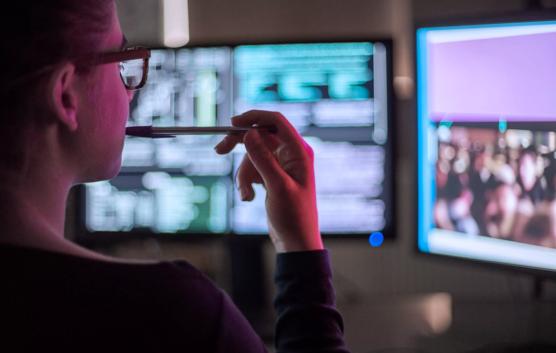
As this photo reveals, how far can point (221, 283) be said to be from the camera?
1.37 m

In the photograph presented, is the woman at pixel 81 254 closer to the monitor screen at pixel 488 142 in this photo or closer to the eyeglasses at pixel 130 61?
the eyeglasses at pixel 130 61

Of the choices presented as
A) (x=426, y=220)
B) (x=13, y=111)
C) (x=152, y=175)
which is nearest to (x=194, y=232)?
(x=152, y=175)

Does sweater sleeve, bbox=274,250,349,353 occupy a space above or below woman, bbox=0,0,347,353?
below

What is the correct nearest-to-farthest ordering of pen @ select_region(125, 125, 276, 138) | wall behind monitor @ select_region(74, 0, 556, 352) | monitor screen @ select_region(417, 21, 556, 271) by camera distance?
pen @ select_region(125, 125, 276, 138) < monitor screen @ select_region(417, 21, 556, 271) < wall behind monitor @ select_region(74, 0, 556, 352)

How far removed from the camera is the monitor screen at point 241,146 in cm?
123

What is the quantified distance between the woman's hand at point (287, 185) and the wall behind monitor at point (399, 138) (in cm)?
64

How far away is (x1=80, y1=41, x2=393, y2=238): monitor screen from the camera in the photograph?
123cm

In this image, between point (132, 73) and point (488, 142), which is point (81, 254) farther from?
point (488, 142)

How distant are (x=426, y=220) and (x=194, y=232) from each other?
0.40 meters

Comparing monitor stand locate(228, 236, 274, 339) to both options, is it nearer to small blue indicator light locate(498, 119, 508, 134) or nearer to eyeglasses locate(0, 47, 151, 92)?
small blue indicator light locate(498, 119, 508, 134)

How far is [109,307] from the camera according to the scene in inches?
19.3

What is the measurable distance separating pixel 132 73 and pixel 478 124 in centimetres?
58

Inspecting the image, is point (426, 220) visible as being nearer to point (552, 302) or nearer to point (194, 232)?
point (552, 302)

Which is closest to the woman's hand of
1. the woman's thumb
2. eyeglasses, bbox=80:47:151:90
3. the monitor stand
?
the woman's thumb
